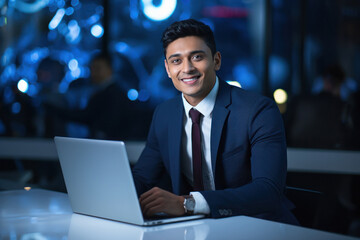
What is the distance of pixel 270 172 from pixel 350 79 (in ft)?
14.5

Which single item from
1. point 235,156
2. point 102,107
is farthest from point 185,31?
point 102,107

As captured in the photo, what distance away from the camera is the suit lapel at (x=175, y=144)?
2.07m

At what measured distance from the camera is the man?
1846 millimetres

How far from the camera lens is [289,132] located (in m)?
4.64

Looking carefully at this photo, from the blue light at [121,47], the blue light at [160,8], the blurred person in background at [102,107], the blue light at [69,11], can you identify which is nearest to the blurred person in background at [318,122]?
the blurred person in background at [102,107]

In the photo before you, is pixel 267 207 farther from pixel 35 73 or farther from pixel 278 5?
pixel 35 73

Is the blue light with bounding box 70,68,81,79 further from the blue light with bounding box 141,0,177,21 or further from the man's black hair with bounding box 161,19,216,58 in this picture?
the man's black hair with bounding box 161,19,216,58

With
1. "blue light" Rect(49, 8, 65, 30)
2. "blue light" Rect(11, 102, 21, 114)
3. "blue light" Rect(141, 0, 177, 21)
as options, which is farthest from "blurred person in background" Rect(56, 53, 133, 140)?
"blue light" Rect(141, 0, 177, 21)

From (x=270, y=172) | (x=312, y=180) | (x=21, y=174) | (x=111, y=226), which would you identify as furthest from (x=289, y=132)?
(x=111, y=226)

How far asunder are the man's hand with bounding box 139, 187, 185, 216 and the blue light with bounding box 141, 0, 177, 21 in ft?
15.9

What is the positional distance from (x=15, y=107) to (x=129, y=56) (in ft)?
4.98

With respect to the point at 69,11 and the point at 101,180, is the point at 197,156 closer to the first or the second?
the point at 101,180

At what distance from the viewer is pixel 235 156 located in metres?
1.99

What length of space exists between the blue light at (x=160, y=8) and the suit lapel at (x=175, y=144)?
13.7 ft
